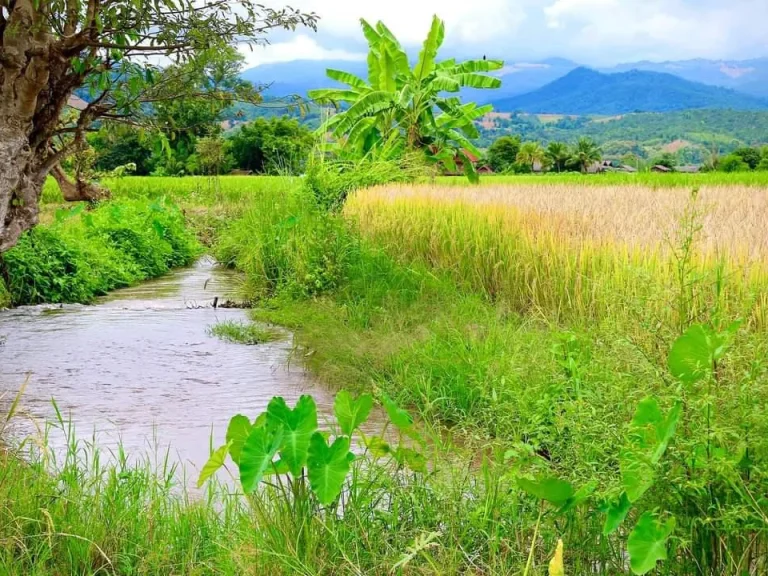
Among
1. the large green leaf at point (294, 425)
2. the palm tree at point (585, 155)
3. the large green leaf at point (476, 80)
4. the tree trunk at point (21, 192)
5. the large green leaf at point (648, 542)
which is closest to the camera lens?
the large green leaf at point (648, 542)

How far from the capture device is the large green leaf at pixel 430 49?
15.8 m

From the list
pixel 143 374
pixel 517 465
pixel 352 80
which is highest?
pixel 352 80

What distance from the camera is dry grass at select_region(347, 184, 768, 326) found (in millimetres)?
4652

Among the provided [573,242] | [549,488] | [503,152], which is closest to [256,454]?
[549,488]

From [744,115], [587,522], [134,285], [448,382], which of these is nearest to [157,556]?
[587,522]

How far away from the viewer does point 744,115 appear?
92.9m

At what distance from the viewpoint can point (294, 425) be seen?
243 centimetres

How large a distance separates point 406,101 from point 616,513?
14.1 meters

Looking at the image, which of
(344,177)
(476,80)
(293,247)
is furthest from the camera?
(476,80)

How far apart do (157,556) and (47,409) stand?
8.09 feet

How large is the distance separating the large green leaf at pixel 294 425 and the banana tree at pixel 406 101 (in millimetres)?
13029

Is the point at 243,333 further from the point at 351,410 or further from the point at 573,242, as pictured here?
the point at 351,410

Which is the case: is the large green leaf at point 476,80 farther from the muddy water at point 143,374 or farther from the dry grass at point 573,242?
the muddy water at point 143,374

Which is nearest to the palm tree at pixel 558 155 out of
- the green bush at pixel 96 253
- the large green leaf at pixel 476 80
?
the large green leaf at pixel 476 80
